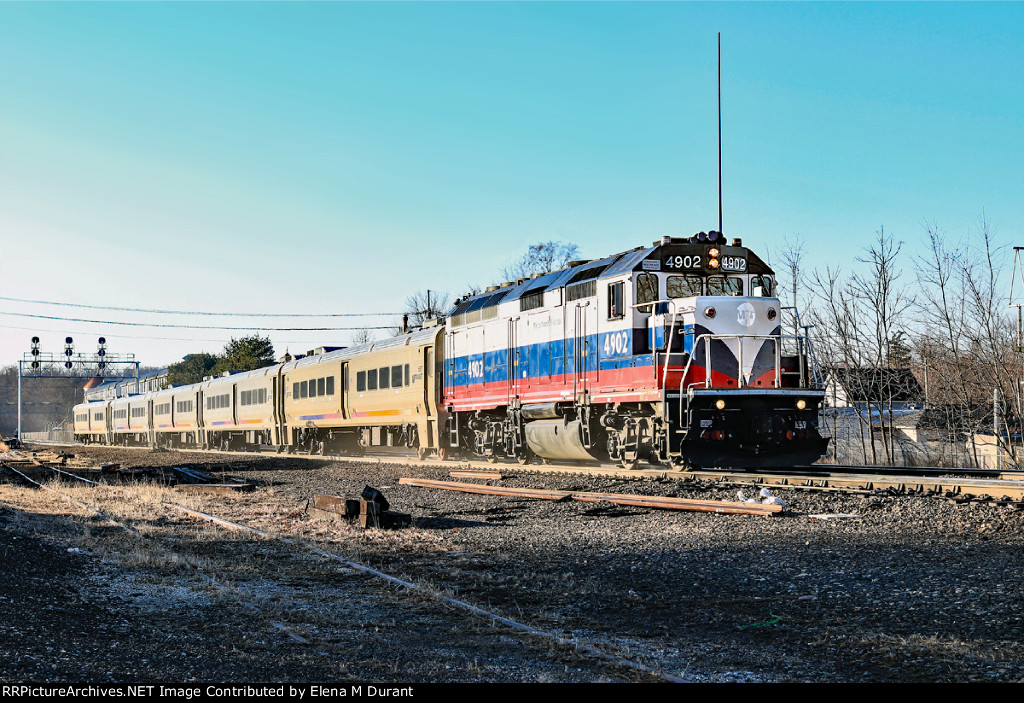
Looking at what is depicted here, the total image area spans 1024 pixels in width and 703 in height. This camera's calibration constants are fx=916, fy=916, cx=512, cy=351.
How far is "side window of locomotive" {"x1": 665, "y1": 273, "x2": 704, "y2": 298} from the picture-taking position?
53.6 feet

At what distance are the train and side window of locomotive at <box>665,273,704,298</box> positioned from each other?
0.06 feet

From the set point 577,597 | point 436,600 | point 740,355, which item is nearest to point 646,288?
point 740,355

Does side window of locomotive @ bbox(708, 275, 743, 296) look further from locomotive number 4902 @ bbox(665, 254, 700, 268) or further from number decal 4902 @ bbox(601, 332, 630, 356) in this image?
number decal 4902 @ bbox(601, 332, 630, 356)

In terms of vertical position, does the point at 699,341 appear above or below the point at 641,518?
above

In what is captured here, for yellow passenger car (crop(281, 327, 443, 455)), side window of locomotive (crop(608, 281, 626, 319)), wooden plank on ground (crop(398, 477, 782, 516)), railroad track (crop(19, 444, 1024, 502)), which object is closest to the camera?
wooden plank on ground (crop(398, 477, 782, 516))

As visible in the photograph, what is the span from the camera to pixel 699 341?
15406mm

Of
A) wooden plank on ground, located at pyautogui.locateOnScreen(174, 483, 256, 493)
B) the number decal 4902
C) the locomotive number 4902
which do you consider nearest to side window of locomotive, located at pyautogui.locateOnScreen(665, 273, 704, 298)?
the locomotive number 4902

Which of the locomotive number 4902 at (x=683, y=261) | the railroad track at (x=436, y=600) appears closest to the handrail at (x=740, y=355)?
the locomotive number 4902 at (x=683, y=261)

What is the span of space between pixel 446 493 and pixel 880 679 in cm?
1159

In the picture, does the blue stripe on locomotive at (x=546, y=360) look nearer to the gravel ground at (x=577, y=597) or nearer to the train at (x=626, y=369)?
the train at (x=626, y=369)

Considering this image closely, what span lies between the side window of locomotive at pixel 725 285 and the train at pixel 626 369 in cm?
3

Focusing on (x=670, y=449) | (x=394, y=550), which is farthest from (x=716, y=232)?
(x=394, y=550)

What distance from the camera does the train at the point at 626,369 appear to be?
49.6 ft

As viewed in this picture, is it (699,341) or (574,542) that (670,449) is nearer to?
(699,341)
